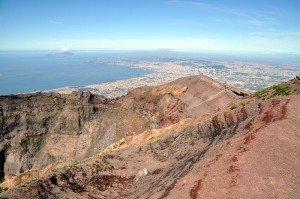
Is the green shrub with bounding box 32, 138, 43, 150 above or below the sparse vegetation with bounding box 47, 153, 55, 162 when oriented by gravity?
above

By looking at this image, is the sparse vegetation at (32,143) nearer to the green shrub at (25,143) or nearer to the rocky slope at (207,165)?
the green shrub at (25,143)

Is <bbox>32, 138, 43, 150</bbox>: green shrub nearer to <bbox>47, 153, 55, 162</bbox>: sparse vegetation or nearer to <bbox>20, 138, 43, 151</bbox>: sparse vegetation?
<bbox>20, 138, 43, 151</bbox>: sparse vegetation

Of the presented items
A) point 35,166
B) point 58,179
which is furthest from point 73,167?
point 35,166

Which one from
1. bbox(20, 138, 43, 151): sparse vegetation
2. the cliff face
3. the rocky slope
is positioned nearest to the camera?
the rocky slope

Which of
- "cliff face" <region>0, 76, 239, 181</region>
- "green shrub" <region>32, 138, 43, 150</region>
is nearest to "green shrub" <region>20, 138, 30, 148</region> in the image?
"cliff face" <region>0, 76, 239, 181</region>

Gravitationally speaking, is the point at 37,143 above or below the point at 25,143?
below

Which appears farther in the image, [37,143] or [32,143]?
[37,143]

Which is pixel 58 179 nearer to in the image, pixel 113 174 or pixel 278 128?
pixel 113 174

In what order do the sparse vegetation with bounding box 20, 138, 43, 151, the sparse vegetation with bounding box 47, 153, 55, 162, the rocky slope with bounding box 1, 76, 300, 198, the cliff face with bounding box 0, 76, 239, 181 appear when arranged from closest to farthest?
the rocky slope with bounding box 1, 76, 300, 198 < the cliff face with bounding box 0, 76, 239, 181 < the sparse vegetation with bounding box 47, 153, 55, 162 < the sparse vegetation with bounding box 20, 138, 43, 151

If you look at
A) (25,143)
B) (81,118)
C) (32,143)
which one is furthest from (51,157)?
(81,118)

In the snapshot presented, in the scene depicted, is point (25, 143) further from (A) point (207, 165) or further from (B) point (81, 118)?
(A) point (207, 165)
